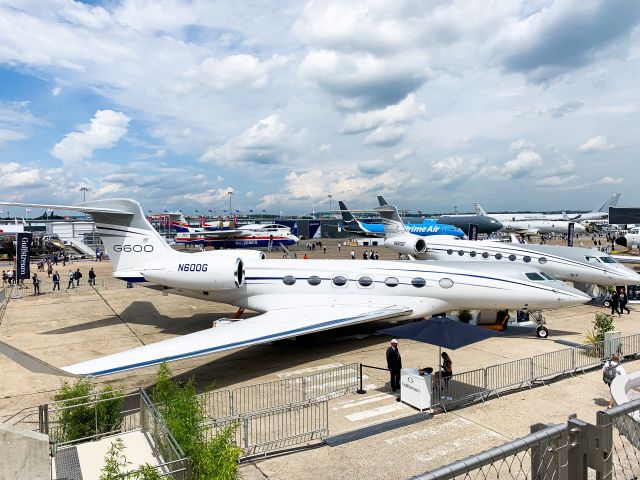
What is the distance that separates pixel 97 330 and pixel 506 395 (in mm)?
15927

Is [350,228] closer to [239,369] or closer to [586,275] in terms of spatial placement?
[586,275]

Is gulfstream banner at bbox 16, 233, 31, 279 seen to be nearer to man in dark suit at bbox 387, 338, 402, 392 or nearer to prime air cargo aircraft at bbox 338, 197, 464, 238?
man in dark suit at bbox 387, 338, 402, 392

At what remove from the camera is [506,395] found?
11016mm

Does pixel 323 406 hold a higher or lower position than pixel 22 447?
lower

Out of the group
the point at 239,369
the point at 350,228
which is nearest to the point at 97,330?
the point at 239,369

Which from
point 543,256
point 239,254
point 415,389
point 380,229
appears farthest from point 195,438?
point 380,229

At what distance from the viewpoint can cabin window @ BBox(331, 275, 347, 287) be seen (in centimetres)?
1716

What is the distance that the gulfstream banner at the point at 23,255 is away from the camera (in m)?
29.2

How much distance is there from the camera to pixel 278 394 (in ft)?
38.1

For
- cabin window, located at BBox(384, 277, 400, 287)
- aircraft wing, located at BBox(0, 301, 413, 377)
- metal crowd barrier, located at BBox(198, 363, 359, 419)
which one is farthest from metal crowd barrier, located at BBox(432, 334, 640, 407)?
cabin window, located at BBox(384, 277, 400, 287)

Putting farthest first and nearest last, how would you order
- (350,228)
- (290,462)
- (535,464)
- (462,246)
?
(350,228) → (462,246) → (290,462) → (535,464)

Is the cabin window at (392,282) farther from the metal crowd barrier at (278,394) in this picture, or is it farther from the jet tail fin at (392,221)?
the jet tail fin at (392,221)

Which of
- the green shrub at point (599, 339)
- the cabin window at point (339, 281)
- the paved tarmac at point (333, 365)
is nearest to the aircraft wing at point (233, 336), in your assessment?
the cabin window at point (339, 281)

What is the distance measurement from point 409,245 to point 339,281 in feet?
46.0
